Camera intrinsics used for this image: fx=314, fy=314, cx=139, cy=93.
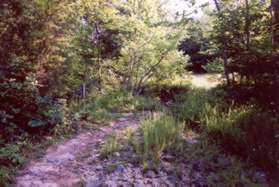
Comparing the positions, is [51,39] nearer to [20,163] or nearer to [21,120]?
[21,120]

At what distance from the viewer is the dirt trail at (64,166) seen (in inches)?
204

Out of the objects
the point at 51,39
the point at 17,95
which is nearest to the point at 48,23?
the point at 51,39

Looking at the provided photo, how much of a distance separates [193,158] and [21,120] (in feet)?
12.4

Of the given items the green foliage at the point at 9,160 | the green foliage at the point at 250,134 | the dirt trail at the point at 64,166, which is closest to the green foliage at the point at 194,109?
the green foliage at the point at 250,134

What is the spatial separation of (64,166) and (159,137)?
6.48 feet

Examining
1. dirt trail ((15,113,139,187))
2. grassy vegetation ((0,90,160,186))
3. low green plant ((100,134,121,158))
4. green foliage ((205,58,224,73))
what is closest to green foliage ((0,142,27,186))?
grassy vegetation ((0,90,160,186))

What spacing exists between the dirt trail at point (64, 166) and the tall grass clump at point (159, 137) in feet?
3.35

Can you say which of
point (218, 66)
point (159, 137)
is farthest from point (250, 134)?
point (218, 66)

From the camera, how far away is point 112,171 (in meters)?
5.45

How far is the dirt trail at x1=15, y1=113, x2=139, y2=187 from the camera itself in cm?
519

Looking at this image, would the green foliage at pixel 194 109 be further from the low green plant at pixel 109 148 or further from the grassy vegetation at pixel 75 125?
the low green plant at pixel 109 148

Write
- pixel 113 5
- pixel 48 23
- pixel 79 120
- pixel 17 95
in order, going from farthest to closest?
pixel 113 5
pixel 79 120
pixel 48 23
pixel 17 95

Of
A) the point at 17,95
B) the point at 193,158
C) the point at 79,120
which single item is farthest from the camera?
the point at 79,120

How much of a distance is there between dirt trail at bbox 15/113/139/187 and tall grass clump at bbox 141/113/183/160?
102 cm
